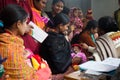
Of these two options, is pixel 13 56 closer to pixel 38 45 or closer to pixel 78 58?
pixel 38 45

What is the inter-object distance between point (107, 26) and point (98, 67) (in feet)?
2.85

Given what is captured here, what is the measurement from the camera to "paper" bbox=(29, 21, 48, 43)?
2074mm

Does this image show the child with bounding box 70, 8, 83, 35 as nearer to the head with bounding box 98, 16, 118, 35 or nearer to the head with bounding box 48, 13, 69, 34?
the head with bounding box 98, 16, 118, 35

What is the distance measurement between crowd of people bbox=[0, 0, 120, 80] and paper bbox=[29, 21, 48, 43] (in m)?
0.04

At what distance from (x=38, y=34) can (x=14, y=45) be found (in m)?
0.60

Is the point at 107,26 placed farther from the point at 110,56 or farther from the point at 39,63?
the point at 39,63

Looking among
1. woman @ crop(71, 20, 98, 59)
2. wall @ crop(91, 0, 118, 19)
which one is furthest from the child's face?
wall @ crop(91, 0, 118, 19)

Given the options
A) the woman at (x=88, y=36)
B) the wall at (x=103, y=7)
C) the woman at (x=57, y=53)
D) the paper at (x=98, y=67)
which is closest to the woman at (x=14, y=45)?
the paper at (x=98, y=67)

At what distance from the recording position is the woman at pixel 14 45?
1.50 metres

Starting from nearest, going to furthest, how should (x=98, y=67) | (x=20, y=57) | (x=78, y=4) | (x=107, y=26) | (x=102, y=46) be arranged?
(x=20, y=57)
(x=98, y=67)
(x=102, y=46)
(x=107, y=26)
(x=78, y=4)

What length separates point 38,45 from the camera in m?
2.21

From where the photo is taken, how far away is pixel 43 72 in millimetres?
1814

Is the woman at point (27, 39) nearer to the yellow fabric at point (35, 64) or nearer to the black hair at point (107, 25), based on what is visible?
the yellow fabric at point (35, 64)


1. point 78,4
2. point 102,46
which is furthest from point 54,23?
point 78,4
